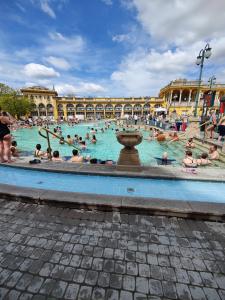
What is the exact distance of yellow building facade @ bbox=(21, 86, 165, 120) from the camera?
2330 inches

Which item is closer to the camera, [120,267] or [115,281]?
[115,281]

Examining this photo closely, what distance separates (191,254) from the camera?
208 cm

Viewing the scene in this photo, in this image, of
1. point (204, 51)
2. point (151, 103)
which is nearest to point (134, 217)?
point (204, 51)

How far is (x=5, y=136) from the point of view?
203 inches

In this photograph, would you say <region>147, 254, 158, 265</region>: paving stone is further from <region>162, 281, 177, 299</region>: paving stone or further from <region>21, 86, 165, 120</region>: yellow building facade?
<region>21, 86, 165, 120</region>: yellow building facade

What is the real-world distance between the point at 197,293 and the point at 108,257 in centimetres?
101

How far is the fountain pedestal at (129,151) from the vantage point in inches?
193

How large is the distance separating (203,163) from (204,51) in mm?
10189

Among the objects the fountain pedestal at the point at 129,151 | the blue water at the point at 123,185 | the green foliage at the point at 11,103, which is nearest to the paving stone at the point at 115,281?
the blue water at the point at 123,185

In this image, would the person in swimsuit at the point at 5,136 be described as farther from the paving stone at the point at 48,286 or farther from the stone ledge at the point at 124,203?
the paving stone at the point at 48,286

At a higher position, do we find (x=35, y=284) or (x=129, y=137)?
(x=129, y=137)

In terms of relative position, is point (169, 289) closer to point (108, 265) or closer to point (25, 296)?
point (108, 265)

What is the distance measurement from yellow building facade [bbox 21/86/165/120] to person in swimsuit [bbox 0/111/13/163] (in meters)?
54.1

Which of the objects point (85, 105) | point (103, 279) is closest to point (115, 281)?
point (103, 279)
